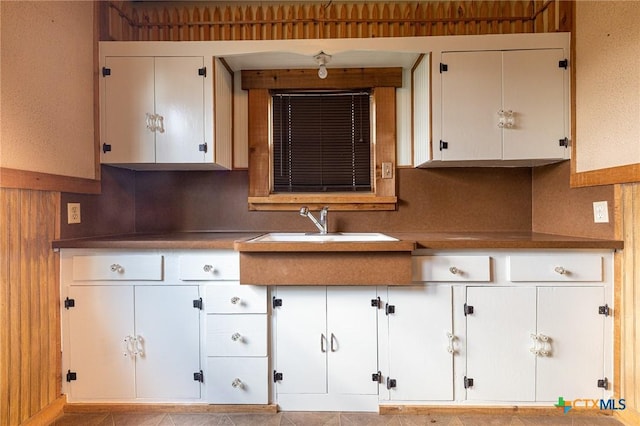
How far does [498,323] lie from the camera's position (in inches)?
64.9

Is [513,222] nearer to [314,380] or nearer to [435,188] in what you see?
[435,188]

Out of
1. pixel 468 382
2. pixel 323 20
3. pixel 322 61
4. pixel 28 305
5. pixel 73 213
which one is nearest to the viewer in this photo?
pixel 28 305

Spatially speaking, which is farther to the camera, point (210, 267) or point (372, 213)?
point (372, 213)

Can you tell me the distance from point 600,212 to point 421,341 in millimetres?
1168

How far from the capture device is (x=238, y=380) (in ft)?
5.52

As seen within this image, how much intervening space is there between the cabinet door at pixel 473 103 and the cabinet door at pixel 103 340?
2.02 metres

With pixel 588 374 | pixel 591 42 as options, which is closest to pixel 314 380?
pixel 588 374

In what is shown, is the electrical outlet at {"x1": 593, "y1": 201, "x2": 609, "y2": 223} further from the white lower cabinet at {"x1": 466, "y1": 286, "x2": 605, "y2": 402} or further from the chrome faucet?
the chrome faucet

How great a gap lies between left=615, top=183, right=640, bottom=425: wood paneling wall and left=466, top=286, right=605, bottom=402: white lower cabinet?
80 millimetres

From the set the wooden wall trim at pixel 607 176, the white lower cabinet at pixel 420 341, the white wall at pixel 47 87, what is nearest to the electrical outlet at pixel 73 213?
the white wall at pixel 47 87

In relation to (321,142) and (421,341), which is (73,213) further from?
(421,341)

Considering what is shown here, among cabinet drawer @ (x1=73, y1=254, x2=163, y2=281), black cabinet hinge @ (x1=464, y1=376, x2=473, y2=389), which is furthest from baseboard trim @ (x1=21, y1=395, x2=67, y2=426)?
black cabinet hinge @ (x1=464, y1=376, x2=473, y2=389)

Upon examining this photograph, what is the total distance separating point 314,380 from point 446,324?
0.75 m

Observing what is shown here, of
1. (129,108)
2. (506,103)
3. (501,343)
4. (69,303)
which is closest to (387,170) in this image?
(506,103)
